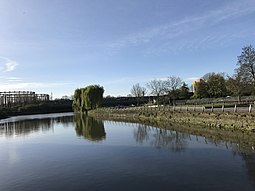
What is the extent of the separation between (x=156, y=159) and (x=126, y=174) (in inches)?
174

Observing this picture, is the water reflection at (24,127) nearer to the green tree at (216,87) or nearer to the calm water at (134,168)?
the calm water at (134,168)

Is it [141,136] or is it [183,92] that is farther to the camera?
[183,92]

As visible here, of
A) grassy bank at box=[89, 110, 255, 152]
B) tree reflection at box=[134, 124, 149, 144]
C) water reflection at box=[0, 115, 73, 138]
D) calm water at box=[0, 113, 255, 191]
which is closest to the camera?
calm water at box=[0, 113, 255, 191]

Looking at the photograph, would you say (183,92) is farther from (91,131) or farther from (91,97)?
(91,131)

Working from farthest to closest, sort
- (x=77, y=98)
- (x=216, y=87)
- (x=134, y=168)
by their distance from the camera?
(x=77, y=98)
(x=216, y=87)
(x=134, y=168)

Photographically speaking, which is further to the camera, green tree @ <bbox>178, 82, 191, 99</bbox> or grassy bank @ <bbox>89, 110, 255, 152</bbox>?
green tree @ <bbox>178, 82, 191, 99</bbox>

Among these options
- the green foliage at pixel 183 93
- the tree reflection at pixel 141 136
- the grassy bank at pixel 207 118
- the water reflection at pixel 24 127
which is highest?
the green foliage at pixel 183 93

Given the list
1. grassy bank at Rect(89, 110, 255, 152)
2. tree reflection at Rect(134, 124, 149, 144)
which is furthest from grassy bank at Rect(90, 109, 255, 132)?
tree reflection at Rect(134, 124, 149, 144)

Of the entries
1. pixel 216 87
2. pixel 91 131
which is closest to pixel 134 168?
pixel 91 131

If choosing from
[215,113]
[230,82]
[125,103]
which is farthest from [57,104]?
[215,113]

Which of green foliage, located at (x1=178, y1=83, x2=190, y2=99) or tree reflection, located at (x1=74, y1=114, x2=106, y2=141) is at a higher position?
green foliage, located at (x1=178, y1=83, x2=190, y2=99)

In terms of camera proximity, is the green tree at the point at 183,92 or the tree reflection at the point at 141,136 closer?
the tree reflection at the point at 141,136

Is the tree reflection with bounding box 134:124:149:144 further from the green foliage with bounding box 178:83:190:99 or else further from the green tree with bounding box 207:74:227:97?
the green foliage with bounding box 178:83:190:99

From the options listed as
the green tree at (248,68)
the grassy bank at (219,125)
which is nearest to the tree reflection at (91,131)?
the grassy bank at (219,125)
